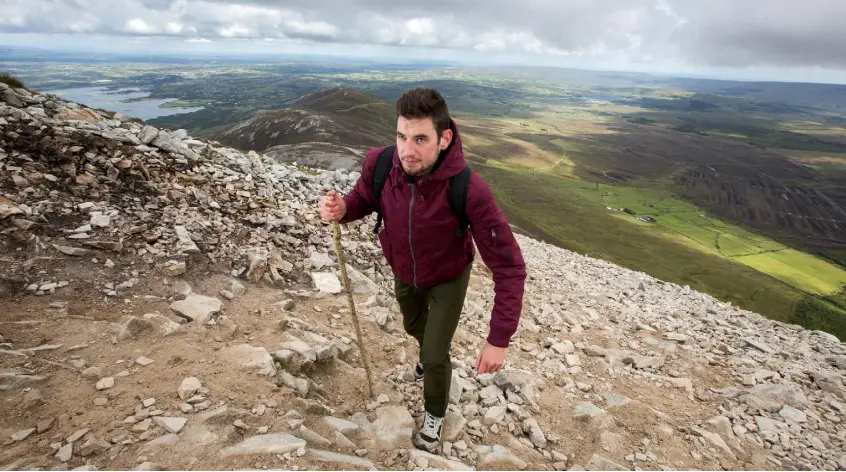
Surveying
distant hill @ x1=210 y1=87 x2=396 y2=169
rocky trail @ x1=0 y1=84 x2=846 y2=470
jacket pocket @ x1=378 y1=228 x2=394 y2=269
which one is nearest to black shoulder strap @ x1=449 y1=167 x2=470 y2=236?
jacket pocket @ x1=378 y1=228 x2=394 y2=269

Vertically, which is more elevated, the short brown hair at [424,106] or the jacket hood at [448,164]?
the short brown hair at [424,106]

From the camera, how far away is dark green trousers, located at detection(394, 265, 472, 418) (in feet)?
15.7

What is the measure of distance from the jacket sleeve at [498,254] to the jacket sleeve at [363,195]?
143 cm

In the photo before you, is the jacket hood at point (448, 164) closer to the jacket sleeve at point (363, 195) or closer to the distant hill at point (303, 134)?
the jacket sleeve at point (363, 195)

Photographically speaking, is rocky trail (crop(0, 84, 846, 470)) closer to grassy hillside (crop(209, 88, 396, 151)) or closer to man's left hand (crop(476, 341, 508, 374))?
man's left hand (crop(476, 341, 508, 374))

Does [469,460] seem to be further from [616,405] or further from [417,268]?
[616,405]

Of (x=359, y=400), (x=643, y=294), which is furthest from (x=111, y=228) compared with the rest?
(x=643, y=294)

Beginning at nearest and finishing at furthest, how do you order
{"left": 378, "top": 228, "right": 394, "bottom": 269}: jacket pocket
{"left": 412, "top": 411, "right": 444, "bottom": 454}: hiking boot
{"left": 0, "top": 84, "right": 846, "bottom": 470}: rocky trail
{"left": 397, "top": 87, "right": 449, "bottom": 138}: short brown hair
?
{"left": 397, "top": 87, "right": 449, "bottom": 138}: short brown hair < {"left": 0, "top": 84, "right": 846, "bottom": 470}: rocky trail < {"left": 378, "top": 228, "right": 394, "bottom": 269}: jacket pocket < {"left": 412, "top": 411, "right": 444, "bottom": 454}: hiking boot

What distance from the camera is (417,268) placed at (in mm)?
4758

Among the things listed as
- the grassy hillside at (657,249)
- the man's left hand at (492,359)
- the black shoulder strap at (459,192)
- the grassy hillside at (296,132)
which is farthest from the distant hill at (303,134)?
the man's left hand at (492,359)

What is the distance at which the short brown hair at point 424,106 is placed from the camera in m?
3.94

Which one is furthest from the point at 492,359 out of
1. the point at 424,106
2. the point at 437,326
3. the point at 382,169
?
the point at 424,106

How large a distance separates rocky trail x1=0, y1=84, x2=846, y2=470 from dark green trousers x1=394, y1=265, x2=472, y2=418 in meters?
0.75

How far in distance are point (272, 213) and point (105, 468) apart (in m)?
8.16
